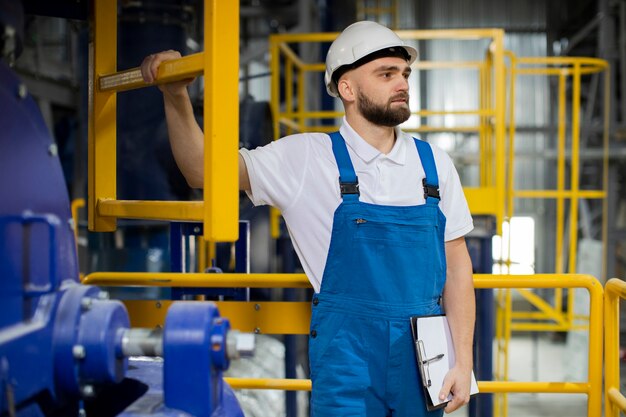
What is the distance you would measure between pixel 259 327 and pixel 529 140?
1358 cm

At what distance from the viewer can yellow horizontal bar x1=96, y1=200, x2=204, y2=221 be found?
1.72 meters

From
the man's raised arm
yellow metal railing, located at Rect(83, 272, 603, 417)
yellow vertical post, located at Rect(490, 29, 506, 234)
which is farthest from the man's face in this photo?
yellow vertical post, located at Rect(490, 29, 506, 234)

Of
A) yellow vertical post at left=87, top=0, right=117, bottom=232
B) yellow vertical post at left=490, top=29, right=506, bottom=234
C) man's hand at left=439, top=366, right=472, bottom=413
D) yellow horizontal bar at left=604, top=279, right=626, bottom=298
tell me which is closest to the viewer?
yellow vertical post at left=87, top=0, right=117, bottom=232

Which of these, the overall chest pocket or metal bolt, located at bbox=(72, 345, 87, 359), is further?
the overall chest pocket

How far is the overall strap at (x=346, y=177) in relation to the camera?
7.63ft

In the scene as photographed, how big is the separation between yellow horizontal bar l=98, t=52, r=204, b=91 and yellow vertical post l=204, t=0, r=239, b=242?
0.07 m

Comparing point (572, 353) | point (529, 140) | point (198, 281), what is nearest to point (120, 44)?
point (198, 281)

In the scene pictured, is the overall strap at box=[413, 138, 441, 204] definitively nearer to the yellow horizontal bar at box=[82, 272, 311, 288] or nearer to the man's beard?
the man's beard

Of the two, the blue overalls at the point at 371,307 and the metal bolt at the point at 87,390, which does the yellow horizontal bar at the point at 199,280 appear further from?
the metal bolt at the point at 87,390

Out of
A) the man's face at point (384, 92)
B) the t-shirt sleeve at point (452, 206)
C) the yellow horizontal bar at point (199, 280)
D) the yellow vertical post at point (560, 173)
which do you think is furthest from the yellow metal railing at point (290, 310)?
the yellow vertical post at point (560, 173)

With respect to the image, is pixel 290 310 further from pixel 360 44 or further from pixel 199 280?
pixel 360 44

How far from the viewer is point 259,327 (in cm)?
301

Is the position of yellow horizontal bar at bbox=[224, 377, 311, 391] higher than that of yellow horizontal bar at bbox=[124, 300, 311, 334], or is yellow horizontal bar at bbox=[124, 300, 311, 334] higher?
yellow horizontal bar at bbox=[124, 300, 311, 334]

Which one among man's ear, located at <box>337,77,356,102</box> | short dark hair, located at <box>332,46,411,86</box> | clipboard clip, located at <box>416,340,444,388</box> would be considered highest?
short dark hair, located at <box>332,46,411,86</box>
